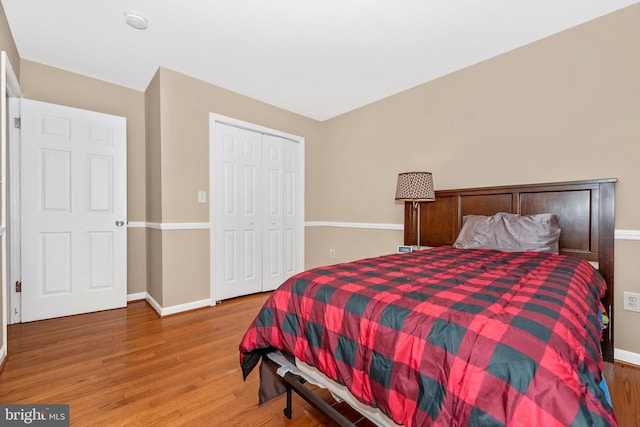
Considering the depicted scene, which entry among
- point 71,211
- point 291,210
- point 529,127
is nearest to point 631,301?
point 529,127

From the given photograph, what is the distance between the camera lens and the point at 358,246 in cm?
379

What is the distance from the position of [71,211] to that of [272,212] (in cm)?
199

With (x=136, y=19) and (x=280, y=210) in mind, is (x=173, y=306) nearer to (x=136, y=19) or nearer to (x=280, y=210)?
(x=280, y=210)

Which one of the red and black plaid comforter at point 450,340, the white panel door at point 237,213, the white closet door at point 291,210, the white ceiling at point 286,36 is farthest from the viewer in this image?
the white closet door at point 291,210

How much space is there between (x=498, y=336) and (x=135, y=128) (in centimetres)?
377

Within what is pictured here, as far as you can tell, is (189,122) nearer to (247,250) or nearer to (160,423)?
(247,250)

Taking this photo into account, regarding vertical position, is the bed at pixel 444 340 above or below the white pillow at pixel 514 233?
below

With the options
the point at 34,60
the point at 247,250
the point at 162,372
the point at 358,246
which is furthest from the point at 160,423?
the point at 34,60

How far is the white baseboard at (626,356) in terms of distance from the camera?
194 centimetres

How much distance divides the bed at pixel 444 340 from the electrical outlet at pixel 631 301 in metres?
0.29

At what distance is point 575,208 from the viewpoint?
2.11 m

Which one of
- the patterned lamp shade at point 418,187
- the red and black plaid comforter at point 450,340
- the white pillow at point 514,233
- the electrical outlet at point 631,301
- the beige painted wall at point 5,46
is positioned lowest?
the electrical outlet at point 631,301

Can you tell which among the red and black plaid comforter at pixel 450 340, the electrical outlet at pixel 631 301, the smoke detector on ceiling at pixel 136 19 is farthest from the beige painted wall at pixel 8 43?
the electrical outlet at pixel 631 301

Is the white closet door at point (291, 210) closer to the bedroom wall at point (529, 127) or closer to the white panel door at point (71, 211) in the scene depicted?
the bedroom wall at point (529, 127)
